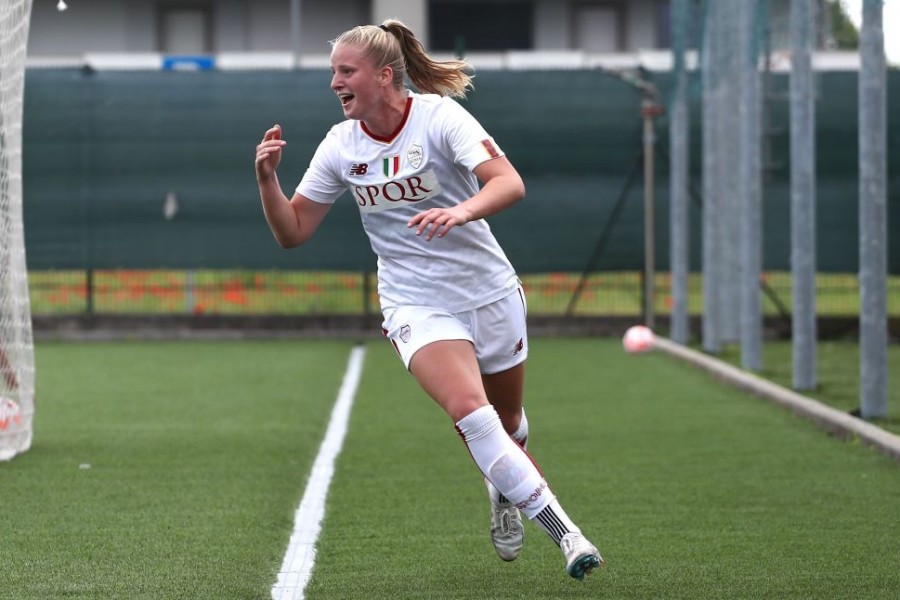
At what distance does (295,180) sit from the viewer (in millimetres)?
20156

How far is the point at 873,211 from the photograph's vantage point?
10688 millimetres

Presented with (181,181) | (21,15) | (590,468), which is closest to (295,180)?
(181,181)

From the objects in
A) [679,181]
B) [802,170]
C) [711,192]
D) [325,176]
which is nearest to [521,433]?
[325,176]

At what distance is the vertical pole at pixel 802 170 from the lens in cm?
1259

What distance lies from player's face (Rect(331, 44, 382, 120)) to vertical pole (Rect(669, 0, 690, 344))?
12705 mm

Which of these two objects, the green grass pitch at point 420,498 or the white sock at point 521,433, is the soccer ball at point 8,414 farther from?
the white sock at point 521,433

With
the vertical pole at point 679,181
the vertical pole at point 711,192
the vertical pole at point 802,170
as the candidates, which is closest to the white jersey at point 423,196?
the vertical pole at point 802,170

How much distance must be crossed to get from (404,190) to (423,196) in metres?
0.07

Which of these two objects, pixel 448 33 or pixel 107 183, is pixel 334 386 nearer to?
pixel 107 183

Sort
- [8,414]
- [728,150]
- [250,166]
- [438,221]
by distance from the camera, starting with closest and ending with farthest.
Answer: [438,221] < [8,414] < [728,150] < [250,166]

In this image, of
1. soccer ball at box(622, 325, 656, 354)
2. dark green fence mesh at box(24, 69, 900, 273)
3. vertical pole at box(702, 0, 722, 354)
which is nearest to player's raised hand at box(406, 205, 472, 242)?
vertical pole at box(702, 0, 722, 354)

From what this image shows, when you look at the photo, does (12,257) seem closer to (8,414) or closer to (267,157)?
(8,414)

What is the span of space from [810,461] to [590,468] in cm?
128

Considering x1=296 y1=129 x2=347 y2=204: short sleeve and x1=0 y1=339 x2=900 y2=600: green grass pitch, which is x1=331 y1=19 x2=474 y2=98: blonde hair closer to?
x1=296 y1=129 x2=347 y2=204: short sleeve
